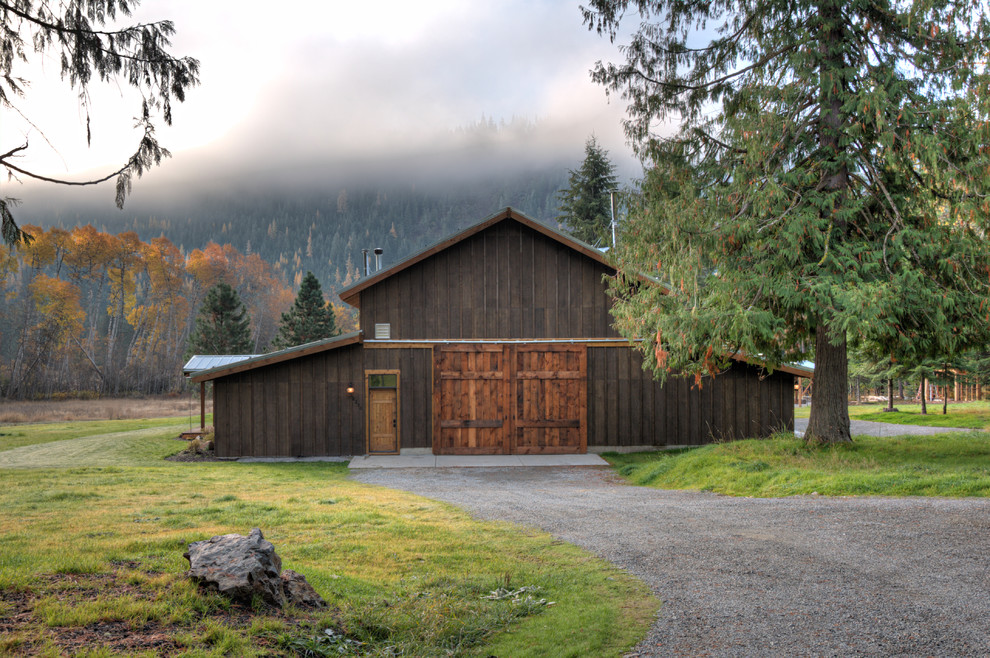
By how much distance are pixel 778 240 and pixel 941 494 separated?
14.8 ft

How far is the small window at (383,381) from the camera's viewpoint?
1812 cm

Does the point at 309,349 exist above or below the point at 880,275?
below

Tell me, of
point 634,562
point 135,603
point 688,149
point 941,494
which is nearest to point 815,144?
point 688,149

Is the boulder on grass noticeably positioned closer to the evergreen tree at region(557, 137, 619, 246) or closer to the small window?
the small window

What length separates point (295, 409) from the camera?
17.9m

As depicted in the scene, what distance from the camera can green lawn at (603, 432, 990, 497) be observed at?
9.71 metres

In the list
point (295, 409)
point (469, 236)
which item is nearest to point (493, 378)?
point (469, 236)

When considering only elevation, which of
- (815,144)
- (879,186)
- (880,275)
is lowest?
(880,275)

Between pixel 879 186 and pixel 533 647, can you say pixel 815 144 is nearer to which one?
pixel 879 186

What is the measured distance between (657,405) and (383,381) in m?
7.42

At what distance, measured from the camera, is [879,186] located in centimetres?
1190

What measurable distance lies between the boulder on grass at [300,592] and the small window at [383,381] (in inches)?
507

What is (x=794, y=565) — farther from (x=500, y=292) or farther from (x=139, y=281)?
(x=139, y=281)

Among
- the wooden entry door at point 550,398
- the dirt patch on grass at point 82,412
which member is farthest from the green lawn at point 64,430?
the wooden entry door at point 550,398
